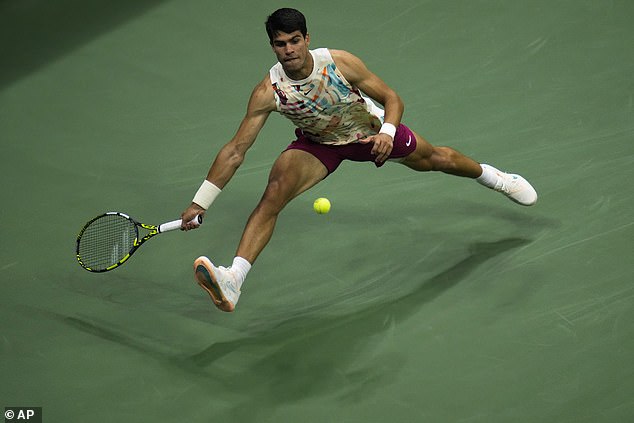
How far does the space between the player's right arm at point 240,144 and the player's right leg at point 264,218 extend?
279mm

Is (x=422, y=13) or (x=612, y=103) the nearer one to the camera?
(x=612, y=103)

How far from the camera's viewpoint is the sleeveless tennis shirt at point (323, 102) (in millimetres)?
5898

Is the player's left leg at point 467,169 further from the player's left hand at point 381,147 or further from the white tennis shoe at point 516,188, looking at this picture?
the player's left hand at point 381,147

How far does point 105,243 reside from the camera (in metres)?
6.39

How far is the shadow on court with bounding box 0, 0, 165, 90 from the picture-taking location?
9.04m

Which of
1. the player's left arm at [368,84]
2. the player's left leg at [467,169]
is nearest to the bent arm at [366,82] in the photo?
the player's left arm at [368,84]

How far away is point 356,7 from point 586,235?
3.48m

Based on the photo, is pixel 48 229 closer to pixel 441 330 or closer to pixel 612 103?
pixel 441 330

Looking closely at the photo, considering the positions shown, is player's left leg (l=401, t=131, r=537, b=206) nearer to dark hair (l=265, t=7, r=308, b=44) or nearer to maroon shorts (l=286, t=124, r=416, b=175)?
maroon shorts (l=286, t=124, r=416, b=175)

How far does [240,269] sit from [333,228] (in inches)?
50.1

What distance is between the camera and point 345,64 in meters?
5.91

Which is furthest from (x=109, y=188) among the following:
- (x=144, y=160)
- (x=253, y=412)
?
(x=253, y=412)

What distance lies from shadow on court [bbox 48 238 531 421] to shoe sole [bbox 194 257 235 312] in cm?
40

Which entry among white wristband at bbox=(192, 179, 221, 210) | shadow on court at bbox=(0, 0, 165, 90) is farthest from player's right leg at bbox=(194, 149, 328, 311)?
shadow on court at bbox=(0, 0, 165, 90)
